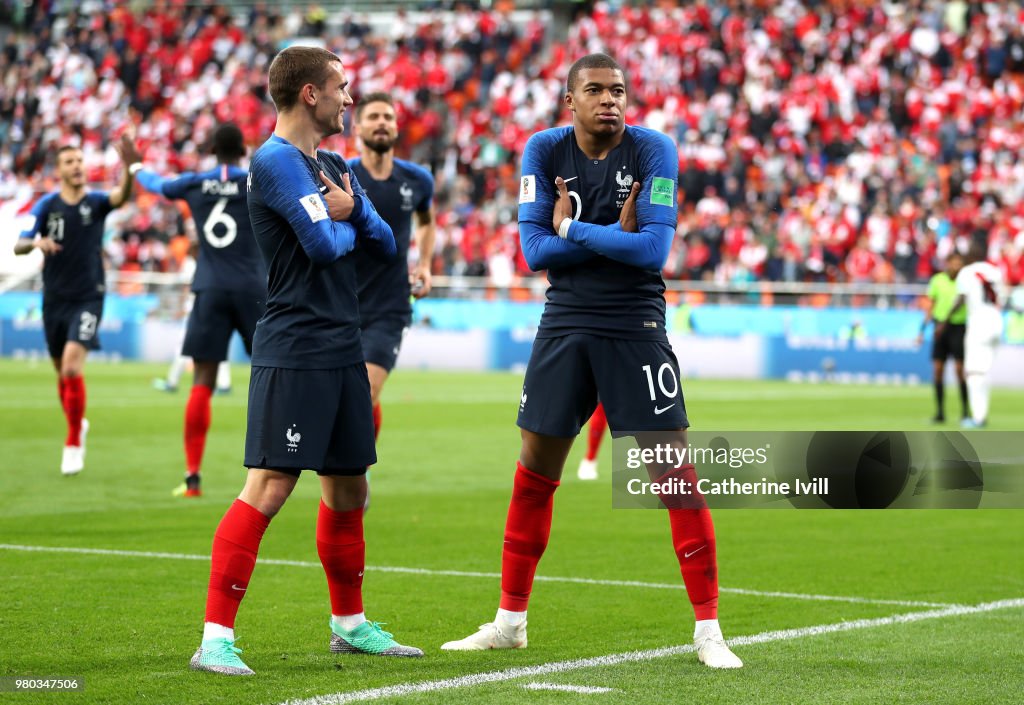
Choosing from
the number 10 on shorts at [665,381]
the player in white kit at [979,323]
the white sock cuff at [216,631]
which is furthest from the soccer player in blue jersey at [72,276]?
the player in white kit at [979,323]

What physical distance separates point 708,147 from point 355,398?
27.2 m

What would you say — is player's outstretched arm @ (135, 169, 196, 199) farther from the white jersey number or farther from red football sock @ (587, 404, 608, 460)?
red football sock @ (587, 404, 608, 460)

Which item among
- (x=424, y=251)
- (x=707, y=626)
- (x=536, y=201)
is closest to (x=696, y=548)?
(x=707, y=626)

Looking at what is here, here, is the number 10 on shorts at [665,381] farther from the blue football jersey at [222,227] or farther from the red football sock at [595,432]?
the red football sock at [595,432]

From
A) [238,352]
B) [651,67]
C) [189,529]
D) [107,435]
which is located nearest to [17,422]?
[107,435]

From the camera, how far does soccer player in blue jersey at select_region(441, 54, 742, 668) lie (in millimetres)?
5723

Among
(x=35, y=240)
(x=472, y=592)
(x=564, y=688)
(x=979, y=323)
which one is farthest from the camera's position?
(x=979, y=323)

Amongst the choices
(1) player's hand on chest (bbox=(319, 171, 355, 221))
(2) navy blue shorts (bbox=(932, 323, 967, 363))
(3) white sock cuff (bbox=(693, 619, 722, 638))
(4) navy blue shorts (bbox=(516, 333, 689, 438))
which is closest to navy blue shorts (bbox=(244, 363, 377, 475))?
(1) player's hand on chest (bbox=(319, 171, 355, 221))

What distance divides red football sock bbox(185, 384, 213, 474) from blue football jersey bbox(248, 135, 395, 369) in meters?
5.40

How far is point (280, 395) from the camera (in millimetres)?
5469

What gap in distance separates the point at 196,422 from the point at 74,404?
65.1 inches

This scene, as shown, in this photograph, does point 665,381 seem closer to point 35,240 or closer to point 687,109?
point 35,240

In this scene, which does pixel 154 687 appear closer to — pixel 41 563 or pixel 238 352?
pixel 41 563

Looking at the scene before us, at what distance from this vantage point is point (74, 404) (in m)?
12.1
